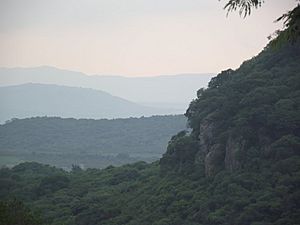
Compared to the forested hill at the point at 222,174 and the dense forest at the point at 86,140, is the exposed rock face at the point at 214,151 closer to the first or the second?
the forested hill at the point at 222,174

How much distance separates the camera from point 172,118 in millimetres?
114062

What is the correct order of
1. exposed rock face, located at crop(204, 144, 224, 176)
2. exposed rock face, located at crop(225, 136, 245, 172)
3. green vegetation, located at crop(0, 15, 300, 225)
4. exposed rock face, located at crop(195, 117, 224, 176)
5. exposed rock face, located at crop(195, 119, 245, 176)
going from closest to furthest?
1. green vegetation, located at crop(0, 15, 300, 225)
2. exposed rock face, located at crop(225, 136, 245, 172)
3. exposed rock face, located at crop(195, 119, 245, 176)
4. exposed rock face, located at crop(204, 144, 224, 176)
5. exposed rock face, located at crop(195, 117, 224, 176)

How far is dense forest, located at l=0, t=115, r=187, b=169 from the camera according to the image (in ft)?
290

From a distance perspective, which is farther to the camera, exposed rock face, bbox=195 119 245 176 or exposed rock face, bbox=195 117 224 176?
exposed rock face, bbox=195 117 224 176

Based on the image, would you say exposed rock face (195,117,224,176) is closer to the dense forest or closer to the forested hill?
the forested hill

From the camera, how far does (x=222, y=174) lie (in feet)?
107

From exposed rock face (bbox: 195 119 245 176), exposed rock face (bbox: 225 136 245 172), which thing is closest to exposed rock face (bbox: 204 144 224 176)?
exposed rock face (bbox: 195 119 245 176)

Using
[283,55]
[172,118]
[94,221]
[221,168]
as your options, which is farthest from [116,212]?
[172,118]

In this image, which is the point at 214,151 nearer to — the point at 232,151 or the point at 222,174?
the point at 232,151

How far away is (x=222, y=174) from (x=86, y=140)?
7644 cm

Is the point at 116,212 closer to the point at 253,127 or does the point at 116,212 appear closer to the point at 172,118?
the point at 253,127

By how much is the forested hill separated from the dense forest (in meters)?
42.0

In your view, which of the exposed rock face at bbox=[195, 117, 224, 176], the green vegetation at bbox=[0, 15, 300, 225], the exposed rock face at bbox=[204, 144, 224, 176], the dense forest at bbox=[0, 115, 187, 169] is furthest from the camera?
the dense forest at bbox=[0, 115, 187, 169]

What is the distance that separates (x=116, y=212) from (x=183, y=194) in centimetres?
477
